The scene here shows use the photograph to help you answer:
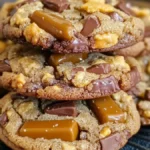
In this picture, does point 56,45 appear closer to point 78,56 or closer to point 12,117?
point 78,56

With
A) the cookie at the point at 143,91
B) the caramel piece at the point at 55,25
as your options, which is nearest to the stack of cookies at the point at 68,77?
the caramel piece at the point at 55,25

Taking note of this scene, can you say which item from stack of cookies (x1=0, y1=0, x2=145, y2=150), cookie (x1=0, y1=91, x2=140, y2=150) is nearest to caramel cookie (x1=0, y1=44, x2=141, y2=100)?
stack of cookies (x1=0, y1=0, x2=145, y2=150)

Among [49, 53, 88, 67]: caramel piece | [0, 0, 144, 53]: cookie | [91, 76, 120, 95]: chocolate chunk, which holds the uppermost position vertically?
[0, 0, 144, 53]: cookie

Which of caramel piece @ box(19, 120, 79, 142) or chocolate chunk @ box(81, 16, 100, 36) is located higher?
chocolate chunk @ box(81, 16, 100, 36)

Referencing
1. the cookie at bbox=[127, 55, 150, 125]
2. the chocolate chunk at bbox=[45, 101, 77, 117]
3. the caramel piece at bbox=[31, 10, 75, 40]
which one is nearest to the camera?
the caramel piece at bbox=[31, 10, 75, 40]

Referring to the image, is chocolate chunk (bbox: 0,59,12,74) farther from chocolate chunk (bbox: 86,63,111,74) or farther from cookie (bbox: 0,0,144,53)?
chocolate chunk (bbox: 86,63,111,74)

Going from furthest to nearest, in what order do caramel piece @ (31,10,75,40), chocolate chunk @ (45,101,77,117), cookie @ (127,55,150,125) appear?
1. cookie @ (127,55,150,125)
2. chocolate chunk @ (45,101,77,117)
3. caramel piece @ (31,10,75,40)

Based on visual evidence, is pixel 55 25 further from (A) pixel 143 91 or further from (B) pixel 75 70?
(A) pixel 143 91
